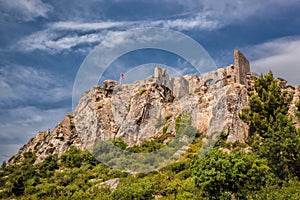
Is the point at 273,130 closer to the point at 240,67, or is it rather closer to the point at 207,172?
the point at 207,172

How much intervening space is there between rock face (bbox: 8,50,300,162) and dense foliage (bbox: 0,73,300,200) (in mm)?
2339

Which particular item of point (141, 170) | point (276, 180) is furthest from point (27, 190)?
point (276, 180)

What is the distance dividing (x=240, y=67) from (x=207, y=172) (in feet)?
98.5

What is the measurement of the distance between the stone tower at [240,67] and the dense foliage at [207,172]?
372 inches

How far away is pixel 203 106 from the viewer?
39.1 metres

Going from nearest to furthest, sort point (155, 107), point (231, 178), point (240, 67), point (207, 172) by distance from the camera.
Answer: point (231, 178) → point (207, 172) → point (240, 67) → point (155, 107)

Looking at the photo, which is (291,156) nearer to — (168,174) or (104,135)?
(168,174)

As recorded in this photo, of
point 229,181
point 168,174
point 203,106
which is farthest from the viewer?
point 203,106

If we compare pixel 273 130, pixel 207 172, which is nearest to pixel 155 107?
pixel 273 130

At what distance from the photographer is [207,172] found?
16234mm

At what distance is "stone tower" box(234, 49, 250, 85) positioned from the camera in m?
42.0

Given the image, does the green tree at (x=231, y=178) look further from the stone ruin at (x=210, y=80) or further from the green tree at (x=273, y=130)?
the stone ruin at (x=210, y=80)

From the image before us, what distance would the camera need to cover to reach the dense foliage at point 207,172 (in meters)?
16.1

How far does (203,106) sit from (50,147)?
80.8 ft
